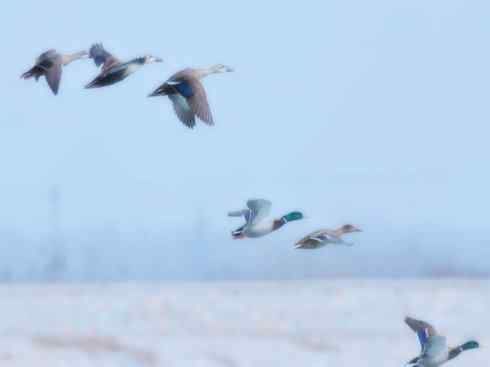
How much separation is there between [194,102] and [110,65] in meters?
0.54

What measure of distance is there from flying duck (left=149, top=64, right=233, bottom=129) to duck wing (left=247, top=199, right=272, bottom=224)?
52 cm

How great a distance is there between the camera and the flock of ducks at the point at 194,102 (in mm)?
10664

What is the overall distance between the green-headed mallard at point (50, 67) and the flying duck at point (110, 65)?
13 centimetres

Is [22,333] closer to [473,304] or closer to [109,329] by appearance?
[109,329]

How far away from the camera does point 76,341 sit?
24.4m

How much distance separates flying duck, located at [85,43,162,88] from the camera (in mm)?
10680

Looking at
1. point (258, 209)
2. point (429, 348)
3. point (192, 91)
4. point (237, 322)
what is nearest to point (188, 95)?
point (192, 91)

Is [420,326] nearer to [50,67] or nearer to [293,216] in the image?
[293,216]

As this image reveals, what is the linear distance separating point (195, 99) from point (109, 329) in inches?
573

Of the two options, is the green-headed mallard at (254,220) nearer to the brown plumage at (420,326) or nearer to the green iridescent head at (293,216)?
the green iridescent head at (293,216)

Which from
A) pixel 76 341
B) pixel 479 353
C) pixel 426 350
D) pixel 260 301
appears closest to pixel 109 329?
pixel 76 341

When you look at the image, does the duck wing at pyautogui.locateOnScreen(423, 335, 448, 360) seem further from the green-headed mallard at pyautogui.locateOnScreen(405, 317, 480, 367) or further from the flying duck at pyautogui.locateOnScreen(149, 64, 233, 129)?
the flying duck at pyautogui.locateOnScreen(149, 64, 233, 129)

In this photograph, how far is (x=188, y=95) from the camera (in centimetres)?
1072

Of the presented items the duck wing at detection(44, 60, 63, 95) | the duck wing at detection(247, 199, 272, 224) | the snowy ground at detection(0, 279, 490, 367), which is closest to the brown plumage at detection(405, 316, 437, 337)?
the duck wing at detection(247, 199, 272, 224)
